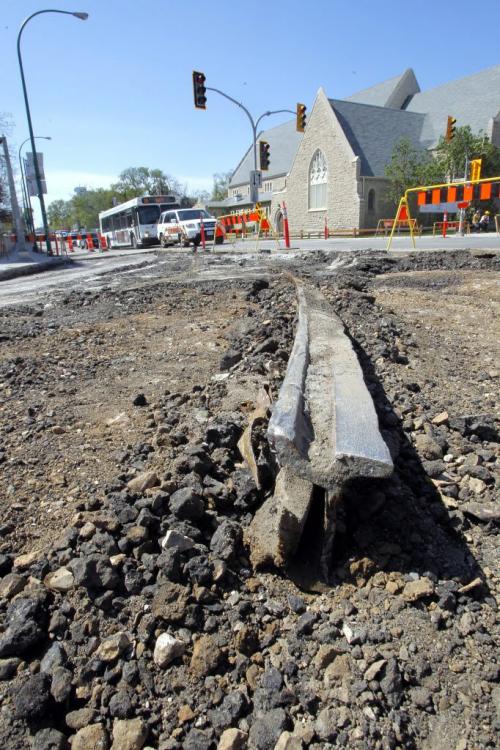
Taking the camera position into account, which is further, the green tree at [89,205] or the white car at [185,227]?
the green tree at [89,205]

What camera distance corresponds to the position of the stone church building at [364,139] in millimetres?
40281

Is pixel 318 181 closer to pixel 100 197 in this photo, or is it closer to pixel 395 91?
pixel 395 91

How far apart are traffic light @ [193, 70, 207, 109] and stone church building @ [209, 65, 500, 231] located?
1916 cm

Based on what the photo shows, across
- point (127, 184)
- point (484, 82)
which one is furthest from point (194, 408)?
point (127, 184)

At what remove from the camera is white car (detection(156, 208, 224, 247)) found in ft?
83.3

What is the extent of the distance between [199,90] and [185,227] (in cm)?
643

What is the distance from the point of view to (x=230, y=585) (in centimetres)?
194

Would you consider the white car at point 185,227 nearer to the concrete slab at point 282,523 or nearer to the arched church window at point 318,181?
the arched church window at point 318,181

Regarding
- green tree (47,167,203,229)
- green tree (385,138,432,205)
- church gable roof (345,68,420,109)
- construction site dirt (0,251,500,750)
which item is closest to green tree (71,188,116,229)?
green tree (47,167,203,229)

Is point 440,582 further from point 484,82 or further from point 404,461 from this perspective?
point 484,82

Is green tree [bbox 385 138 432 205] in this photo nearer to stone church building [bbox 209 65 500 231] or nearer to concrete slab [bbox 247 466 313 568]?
stone church building [bbox 209 65 500 231]

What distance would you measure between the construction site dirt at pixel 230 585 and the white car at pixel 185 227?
2209 centimetres

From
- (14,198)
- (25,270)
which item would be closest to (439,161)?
(14,198)

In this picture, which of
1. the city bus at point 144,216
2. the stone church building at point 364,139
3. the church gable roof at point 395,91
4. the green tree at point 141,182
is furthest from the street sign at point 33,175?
the green tree at point 141,182
